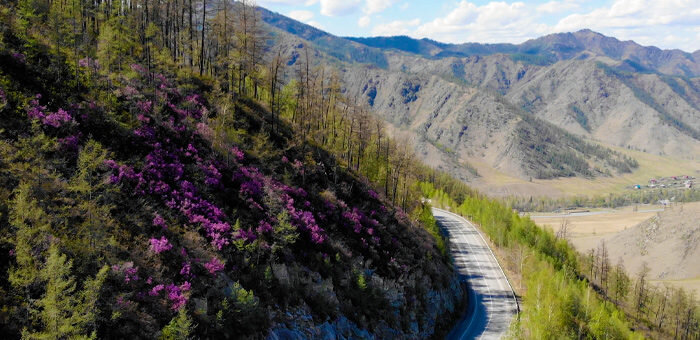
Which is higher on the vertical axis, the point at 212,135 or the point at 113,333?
the point at 212,135

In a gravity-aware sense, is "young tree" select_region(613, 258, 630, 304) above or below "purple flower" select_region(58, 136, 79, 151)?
below

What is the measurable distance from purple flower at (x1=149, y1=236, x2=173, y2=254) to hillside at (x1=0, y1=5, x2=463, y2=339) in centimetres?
8

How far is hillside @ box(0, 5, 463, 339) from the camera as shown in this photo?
17.1m

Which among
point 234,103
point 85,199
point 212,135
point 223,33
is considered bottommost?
point 85,199

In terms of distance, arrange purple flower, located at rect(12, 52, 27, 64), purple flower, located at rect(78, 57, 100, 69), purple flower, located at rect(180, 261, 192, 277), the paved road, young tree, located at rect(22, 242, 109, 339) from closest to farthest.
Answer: young tree, located at rect(22, 242, 109, 339)
purple flower, located at rect(180, 261, 192, 277)
purple flower, located at rect(12, 52, 27, 64)
purple flower, located at rect(78, 57, 100, 69)
the paved road

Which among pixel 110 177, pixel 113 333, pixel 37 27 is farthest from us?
pixel 37 27

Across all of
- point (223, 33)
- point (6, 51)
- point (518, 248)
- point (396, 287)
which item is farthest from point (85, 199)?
point (518, 248)

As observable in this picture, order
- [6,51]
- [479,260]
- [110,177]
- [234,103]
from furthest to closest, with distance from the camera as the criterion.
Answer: [479,260] → [234,103] → [6,51] → [110,177]

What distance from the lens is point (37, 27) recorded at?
111ft

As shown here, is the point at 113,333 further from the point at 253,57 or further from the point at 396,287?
the point at 253,57

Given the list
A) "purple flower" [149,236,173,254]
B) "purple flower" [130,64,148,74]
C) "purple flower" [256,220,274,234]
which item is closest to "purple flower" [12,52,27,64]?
"purple flower" [130,64,148,74]

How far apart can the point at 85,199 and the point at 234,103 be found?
26415 millimetres

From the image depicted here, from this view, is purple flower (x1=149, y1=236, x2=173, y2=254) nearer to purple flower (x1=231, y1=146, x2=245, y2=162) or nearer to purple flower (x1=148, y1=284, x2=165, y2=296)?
purple flower (x1=148, y1=284, x2=165, y2=296)

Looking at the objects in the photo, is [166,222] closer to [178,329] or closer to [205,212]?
[205,212]
